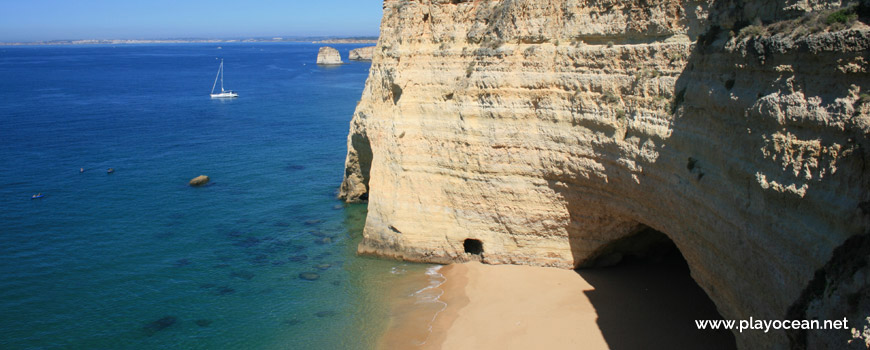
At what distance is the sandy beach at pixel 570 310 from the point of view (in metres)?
16.6

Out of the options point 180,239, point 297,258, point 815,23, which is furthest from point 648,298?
point 180,239

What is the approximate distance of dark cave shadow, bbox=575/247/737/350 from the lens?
16.2 meters

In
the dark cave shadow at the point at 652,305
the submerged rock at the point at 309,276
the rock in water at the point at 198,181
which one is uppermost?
the dark cave shadow at the point at 652,305

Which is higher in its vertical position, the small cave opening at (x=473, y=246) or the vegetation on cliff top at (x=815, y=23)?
the vegetation on cliff top at (x=815, y=23)

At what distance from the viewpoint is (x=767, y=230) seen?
1147cm

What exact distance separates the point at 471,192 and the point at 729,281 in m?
9.75

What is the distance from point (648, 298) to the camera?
60.6 feet

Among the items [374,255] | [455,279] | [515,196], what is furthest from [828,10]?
[374,255]

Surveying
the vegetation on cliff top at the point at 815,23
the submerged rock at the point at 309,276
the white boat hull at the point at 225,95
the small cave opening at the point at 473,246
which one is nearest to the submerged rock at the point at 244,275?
the submerged rock at the point at 309,276

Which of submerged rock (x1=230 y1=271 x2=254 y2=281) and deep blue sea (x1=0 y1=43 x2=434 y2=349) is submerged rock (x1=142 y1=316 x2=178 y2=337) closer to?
deep blue sea (x1=0 y1=43 x2=434 y2=349)

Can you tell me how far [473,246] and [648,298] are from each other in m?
6.85

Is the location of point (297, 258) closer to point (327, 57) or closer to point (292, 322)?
point (292, 322)

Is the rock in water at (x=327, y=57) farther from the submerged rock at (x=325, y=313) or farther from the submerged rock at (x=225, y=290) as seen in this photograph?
the submerged rock at (x=325, y=313)

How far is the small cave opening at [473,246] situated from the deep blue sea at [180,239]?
7.95ft
